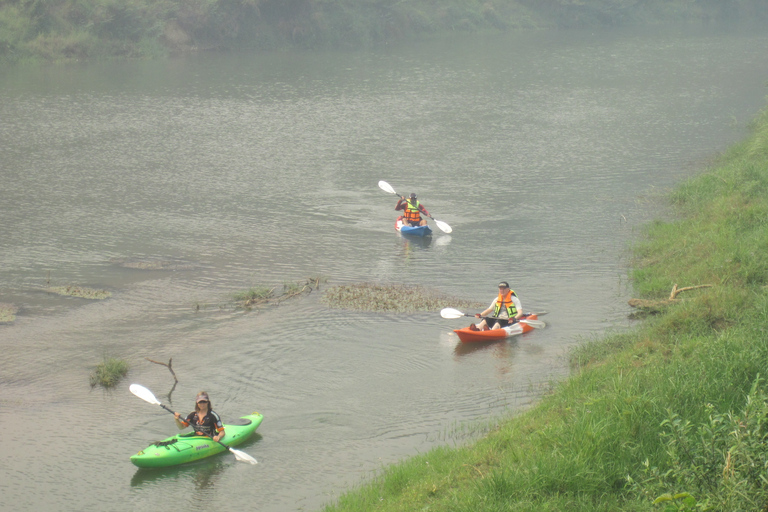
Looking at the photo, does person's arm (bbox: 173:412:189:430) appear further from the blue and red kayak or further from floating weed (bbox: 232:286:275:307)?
the blue and red kayak

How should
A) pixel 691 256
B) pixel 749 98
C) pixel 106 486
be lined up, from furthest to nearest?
pixel 749 98
pixel 691 256
pixel 106 486

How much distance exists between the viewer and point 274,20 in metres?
60.9

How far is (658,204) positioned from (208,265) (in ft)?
41.8

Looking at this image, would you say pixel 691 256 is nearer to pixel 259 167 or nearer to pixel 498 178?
pixel 498 178

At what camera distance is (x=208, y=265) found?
19734mm

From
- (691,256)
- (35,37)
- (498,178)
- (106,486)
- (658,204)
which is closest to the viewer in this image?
(106,486)

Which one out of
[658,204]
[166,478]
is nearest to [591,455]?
[166,478]

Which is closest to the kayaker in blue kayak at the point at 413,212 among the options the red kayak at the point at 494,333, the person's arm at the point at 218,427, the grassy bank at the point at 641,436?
the red kayak at the point at 494,333

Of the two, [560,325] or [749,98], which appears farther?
[749,98]

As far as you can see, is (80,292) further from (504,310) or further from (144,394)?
(504,310)

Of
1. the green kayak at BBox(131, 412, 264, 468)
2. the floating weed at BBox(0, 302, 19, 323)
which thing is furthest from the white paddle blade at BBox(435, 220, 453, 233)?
the green kayak at BBox(131, 412, 264, 468)

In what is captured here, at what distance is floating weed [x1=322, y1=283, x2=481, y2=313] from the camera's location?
16844 millimetres

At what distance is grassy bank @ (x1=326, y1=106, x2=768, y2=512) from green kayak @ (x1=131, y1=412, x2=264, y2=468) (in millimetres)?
2419

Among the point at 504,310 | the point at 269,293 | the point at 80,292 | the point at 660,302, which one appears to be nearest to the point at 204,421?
the point at 269,293
